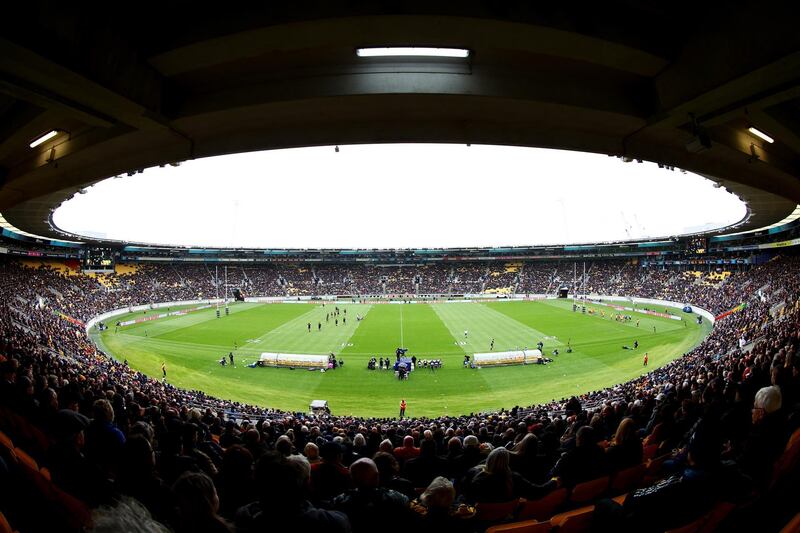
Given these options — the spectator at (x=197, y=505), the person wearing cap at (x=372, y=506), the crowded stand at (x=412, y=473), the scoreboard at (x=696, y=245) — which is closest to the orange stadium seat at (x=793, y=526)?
the crowded stand at (x=412, y=473)

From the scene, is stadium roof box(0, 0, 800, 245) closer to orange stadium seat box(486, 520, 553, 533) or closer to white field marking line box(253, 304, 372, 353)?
orange stadium seat box(486, 520, 553, 533)

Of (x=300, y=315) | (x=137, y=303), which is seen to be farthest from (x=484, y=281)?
(x=137, y=303)

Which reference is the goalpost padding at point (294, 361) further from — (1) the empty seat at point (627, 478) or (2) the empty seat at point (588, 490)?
(2) the empty seat at point (588, 490)

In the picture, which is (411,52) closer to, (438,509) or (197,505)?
(438,509)

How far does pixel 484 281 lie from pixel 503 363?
198ft

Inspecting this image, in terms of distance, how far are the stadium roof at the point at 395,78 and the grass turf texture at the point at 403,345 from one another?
16.3 m

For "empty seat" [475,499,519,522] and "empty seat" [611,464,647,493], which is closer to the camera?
"empty seat" [475,499,519,522]

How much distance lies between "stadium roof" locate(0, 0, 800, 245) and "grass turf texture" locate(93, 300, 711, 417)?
1634 centimetres

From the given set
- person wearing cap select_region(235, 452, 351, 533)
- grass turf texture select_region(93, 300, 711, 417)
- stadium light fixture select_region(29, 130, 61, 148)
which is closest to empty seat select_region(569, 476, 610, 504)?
person wearing cap select_region(235, 452, 351, 533)

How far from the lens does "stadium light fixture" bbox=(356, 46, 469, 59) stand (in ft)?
16.3

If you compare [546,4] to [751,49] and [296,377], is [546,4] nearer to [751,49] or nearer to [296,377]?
[751,49]

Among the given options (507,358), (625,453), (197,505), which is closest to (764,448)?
(625,453)

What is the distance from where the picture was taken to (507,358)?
27891 millimetres

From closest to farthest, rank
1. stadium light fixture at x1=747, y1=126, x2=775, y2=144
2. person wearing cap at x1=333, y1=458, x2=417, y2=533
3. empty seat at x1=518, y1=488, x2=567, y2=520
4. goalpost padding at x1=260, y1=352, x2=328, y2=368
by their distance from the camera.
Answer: person wearing cap at x1=333, y1=458, x2=417, y2=533 < empty seat at x1=518, y1=488, x2=567, y2=520 < stadium light fixture at x1=747, y1=126, x2=775, y2=144 < goalpost padding at x1=260, y1=352, x2=328, y2=368
